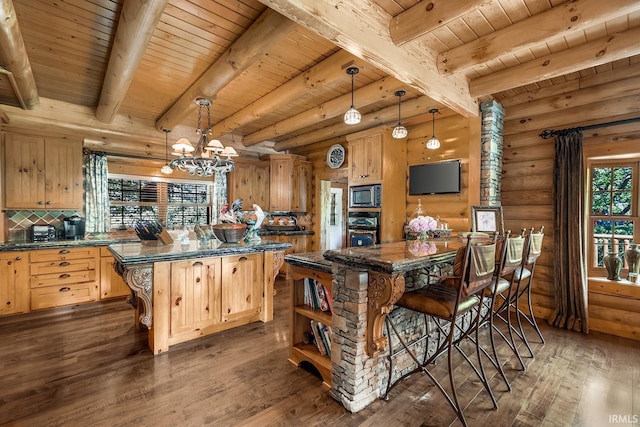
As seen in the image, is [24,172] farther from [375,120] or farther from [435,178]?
[435,178]

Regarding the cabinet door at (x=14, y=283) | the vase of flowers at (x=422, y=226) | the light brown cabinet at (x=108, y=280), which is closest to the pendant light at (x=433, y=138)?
the vase of flowers at (x=422, y=226)

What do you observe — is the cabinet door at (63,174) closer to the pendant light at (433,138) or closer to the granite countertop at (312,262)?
the granite countertop at (312,262)

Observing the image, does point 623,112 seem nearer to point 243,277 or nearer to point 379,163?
point 379,163

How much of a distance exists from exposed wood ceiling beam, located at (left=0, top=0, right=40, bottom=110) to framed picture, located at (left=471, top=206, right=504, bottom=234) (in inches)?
172

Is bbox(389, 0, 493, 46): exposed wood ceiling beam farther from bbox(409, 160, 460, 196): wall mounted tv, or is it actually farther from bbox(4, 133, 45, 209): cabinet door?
bbox(4, 133, 45, 209): cabinet door

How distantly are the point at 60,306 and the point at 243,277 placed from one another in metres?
2.73

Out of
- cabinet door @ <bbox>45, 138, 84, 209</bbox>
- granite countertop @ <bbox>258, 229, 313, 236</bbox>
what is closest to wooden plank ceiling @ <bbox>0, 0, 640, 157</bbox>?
cabinet door @ <bbox>45, 138, 84, 209</bbox>

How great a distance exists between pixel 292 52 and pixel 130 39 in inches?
52.6

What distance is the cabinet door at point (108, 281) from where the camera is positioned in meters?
4.12

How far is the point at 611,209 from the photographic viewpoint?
11.1ft

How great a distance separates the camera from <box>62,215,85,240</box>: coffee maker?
4.16 meters

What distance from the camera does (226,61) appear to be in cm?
263

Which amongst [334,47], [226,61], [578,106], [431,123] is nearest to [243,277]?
[226,61]

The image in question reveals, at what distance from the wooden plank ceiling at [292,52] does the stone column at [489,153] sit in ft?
0.61
